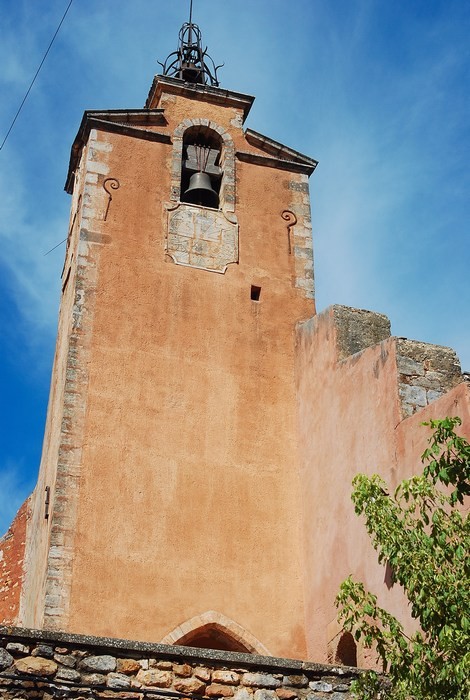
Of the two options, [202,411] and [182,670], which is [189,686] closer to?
[182,670]

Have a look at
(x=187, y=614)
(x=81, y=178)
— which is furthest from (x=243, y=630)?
(x=81, y=178)

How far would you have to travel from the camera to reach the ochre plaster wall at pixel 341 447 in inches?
364

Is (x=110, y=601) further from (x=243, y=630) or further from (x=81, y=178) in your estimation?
(x=81, y=178)

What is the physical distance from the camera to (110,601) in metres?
10.3

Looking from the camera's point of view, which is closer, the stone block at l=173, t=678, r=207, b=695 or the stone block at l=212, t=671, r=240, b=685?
the stone block at l=173, t=678, r=207, b=695

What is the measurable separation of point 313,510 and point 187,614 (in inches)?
67.4

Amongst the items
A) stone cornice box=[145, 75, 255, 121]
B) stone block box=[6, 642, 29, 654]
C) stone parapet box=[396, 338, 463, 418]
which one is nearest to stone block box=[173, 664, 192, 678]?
stone block box=[6, 642, 29, 654]

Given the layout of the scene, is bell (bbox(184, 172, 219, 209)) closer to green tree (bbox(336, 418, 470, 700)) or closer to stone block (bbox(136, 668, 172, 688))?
green tree (bbox(336, 418, 470, 700))

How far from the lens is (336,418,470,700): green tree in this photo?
19.5 ft

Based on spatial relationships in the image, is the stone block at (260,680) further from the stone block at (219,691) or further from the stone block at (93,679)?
the stone block at (93,679)

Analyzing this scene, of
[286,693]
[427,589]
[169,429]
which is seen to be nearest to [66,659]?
[286,693]

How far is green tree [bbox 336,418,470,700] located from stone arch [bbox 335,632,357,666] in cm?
317

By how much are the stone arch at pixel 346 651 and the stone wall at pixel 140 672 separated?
295 cm

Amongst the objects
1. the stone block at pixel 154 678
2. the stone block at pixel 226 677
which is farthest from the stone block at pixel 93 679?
the stone block at pixel 226 677
